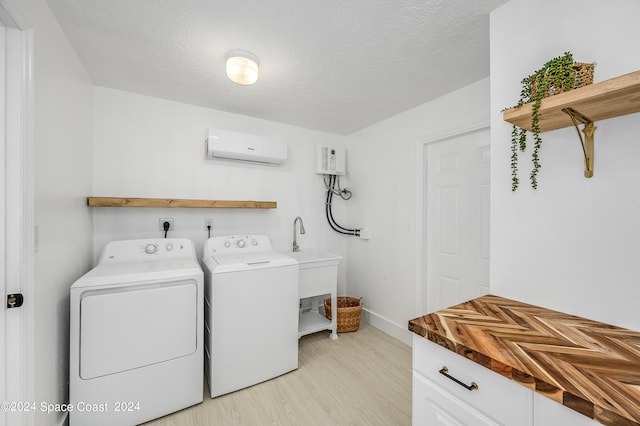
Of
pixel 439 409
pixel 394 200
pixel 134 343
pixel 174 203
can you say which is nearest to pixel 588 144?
pixel 439 409

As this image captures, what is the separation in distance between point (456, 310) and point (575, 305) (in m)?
0.47

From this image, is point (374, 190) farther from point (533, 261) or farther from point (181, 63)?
point (181, 63)

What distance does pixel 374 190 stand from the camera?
3.01 meters

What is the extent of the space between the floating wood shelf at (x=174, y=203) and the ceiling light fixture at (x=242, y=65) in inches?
44.9

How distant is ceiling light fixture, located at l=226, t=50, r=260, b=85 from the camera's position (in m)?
1.65

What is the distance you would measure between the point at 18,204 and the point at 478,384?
1.89 meters

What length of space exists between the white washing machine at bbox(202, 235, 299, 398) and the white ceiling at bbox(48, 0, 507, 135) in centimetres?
145

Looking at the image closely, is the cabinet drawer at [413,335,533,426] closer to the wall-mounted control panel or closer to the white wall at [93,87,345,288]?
the white wall at [93,87,345,288]

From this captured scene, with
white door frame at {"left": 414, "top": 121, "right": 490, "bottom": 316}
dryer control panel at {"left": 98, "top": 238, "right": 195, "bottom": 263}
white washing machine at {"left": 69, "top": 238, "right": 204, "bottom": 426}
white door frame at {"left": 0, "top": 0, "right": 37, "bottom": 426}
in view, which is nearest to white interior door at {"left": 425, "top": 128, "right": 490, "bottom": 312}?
white door frame at {"left": 414, "top": 121, "right": 490, "bottom": 316}

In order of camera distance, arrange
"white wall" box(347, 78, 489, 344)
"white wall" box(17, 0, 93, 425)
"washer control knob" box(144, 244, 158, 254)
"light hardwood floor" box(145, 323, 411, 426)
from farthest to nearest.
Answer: "white wall" box(347, 78, 489, 344) < "washer control knob" box(144, 244, 158, 254) < "light hardwood floor" box(145, 323, 411, 426) < "white wall" box(17, 0, 93, 425)

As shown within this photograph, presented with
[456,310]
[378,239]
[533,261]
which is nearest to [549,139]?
[533,261]

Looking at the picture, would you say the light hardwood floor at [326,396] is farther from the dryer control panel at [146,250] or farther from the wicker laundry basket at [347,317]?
the dryer control panel at [146,250]

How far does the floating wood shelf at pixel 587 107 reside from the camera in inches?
32.2

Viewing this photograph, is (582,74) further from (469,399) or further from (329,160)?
(329,160)
